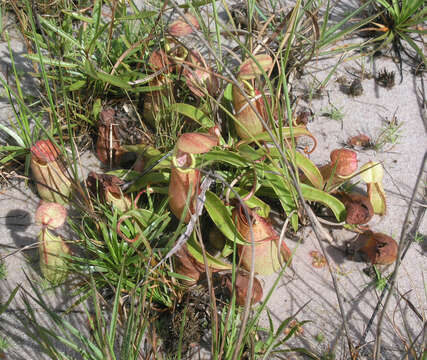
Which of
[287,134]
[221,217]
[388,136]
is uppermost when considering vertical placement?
[388,136]

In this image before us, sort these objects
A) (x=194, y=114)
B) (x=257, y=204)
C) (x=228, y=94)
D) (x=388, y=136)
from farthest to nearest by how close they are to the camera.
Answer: (x=388, y=136) → (x=228, y=94) → (x=194, y=114) → (x=257, y=204)

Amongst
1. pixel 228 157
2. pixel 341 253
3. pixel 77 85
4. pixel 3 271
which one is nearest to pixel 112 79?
pixel 77 85

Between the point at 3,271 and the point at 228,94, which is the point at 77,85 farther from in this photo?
the point at 3,271

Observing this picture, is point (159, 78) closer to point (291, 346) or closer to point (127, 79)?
point (127, 79)

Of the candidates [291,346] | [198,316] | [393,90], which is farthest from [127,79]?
[393,90]

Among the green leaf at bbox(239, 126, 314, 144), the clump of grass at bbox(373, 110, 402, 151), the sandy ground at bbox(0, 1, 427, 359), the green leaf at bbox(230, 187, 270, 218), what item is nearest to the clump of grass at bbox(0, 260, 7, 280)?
the sandy ground at bbox(0, 1, 427, 359)

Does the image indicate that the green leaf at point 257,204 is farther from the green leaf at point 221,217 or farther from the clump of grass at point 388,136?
the clump of grass at point 388,136
